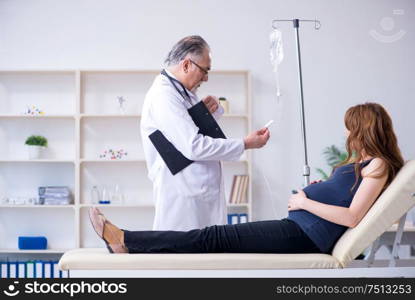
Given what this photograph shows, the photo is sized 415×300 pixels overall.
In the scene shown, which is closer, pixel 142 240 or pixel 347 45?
pixel 142 240

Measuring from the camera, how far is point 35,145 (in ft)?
14.3

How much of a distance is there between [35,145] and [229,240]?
2.72 metres

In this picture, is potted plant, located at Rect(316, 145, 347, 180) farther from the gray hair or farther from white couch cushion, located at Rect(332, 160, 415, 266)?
white couch cushion, located at Rect(332, 160, 415, 266)

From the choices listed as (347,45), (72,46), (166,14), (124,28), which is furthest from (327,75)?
(72,46)

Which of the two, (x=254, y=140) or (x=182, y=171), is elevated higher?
(x=254, y=140)

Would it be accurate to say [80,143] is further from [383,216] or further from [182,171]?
[383,216]

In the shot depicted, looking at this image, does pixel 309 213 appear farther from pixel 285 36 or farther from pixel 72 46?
pixel 72 46

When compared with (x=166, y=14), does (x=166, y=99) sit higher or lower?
lower

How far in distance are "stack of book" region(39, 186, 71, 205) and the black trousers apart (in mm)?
2481

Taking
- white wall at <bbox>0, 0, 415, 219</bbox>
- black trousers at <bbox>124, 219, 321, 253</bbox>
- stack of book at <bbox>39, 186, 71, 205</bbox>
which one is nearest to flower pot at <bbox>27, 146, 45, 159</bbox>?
stack of book at <bbox>39, 186, 71, 205</bbox>

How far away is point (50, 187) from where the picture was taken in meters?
4.36

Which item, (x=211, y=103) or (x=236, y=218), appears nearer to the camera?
(x=211, y=103)

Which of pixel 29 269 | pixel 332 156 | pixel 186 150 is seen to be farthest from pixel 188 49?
pixel 29 269

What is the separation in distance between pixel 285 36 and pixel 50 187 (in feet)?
6.96
